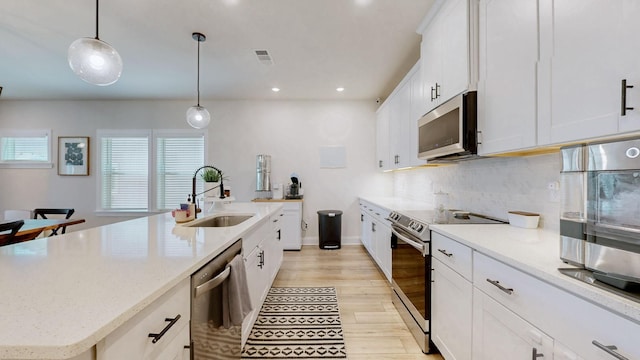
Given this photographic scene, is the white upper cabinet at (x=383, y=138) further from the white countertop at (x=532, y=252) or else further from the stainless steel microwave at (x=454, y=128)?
the white countertop at (x=532, y=252)

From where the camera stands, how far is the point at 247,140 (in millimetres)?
4758

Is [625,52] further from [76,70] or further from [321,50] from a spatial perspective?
[76,70]

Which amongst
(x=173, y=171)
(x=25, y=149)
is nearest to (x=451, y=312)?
(x=173, y=171)

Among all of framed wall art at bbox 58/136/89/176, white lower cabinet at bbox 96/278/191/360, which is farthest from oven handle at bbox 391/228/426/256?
framed wall art at bbox 58/136/89/176

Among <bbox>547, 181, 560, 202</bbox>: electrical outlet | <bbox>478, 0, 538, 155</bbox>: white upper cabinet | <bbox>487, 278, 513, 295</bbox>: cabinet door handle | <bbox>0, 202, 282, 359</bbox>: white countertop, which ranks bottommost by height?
<bbox>487, 278, 513, 295</bbox>: cabinet door handle

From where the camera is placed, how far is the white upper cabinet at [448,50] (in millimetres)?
1682

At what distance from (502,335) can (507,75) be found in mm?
1332

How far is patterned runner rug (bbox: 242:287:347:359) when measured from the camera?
1.80 m

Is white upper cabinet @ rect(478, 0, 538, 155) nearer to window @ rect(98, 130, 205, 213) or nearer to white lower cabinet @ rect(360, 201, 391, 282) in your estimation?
white lower cabinet @ rect(360, 201, 391, 282)

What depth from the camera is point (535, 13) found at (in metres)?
1.21

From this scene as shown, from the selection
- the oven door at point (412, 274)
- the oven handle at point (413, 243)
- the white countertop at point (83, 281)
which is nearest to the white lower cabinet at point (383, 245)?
the oven door at point (412, 274)

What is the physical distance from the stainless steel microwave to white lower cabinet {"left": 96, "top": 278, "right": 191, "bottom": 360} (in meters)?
1.78

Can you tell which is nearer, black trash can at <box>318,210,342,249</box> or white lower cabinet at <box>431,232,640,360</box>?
white lower cabinet at <box>431,232,640,360</box>

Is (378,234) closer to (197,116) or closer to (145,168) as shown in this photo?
(197,116)
